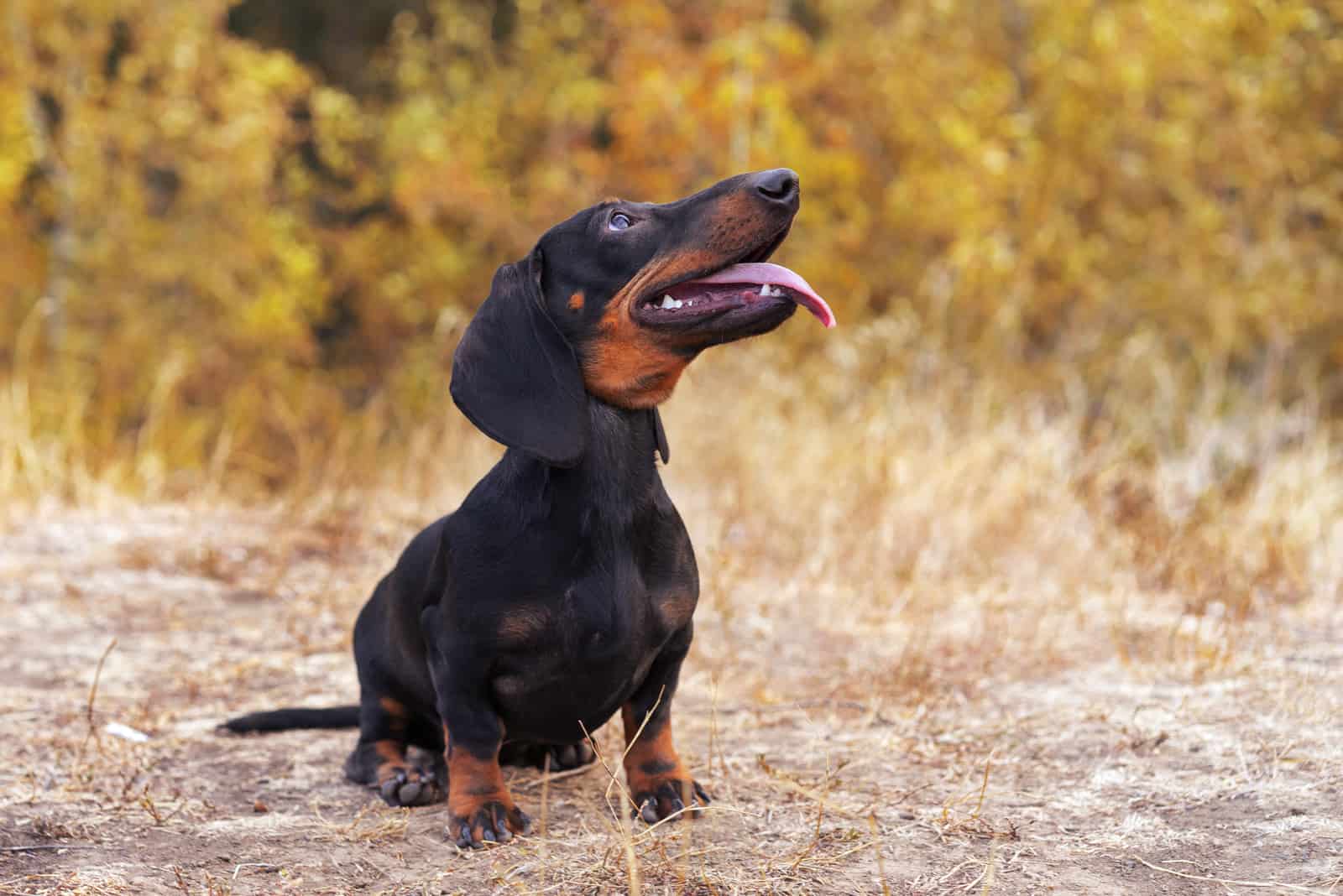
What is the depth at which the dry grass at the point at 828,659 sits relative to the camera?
2.89 metres

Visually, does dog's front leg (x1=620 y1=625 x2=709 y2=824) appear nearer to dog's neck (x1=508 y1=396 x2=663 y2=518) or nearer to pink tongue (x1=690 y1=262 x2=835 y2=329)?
dog's neck (x1=508 y1=396 x2=663 y2=518)

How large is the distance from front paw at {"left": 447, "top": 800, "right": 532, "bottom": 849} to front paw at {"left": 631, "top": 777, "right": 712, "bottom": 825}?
0.89 ft

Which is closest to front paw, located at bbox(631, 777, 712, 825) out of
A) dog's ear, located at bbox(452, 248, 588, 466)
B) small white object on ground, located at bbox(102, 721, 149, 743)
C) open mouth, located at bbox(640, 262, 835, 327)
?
dog's ear, located at bbox(452, 248, 588, 466)

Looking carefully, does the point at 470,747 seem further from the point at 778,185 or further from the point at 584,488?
the point at 778,185

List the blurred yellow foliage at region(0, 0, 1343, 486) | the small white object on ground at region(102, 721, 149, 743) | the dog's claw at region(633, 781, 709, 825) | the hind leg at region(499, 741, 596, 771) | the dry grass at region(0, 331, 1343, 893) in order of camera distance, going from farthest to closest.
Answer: the blurred yellow foliage at region(0, 0, 1343, 486), the small white object on ground at region(102, 721, 149, 743), the hind leg at region(499, 741, 596, 771), the dog's claw at region(633, 781, 709, 825), the dry grass at region(0, 331, 1343, 893)

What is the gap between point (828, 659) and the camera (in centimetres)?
497

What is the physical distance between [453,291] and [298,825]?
1327 cm

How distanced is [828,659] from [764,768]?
1.63 m

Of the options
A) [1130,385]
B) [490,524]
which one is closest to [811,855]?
[490,524]

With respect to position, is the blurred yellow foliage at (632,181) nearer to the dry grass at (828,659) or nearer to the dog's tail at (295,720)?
the dry grass at (828,659)

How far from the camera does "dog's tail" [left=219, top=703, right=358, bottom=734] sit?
3949 millimetres

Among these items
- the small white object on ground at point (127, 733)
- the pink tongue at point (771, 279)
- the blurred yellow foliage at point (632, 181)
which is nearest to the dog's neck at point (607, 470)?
the pink tongue at point (771, 279)

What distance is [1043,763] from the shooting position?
359cm

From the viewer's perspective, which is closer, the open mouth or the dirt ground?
the dirt ground
